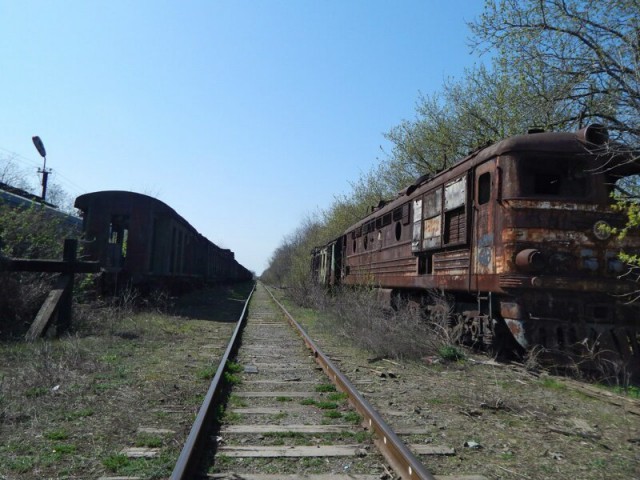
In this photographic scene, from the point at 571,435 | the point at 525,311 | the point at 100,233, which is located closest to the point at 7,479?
the point at 571,435

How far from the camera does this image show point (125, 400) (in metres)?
5.97

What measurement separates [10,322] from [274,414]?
720 centimetres

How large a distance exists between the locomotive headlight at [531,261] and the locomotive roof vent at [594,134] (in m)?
1.96

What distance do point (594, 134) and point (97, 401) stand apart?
25.2ft

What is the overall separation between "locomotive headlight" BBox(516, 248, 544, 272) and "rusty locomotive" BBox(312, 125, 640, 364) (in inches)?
0.5

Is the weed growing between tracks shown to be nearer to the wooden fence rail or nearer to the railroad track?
the railroad track

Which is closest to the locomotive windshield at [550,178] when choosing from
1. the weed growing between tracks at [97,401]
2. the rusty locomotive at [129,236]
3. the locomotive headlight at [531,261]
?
the locomotive headlight at [531,261]

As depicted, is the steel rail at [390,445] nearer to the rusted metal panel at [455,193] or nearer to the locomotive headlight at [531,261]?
the locomotive headlight at [531,261]

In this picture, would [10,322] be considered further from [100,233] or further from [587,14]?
[587,14]

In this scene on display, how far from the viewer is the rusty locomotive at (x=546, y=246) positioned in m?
7.32

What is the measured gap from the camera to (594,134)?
7.82 m

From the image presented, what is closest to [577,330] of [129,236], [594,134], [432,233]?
[594,134]

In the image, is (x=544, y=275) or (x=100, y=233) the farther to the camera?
(x=100, y=233)

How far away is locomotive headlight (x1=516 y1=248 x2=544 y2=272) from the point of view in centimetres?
718
